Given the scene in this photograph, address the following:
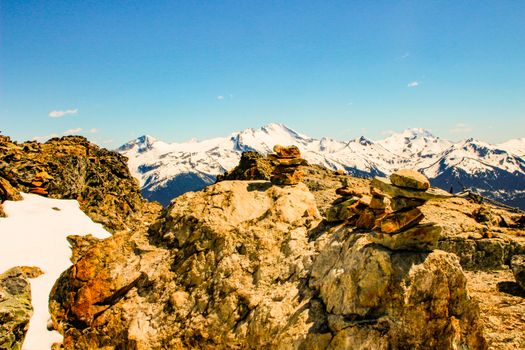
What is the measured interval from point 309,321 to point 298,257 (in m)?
5.73

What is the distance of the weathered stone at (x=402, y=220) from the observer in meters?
18.7

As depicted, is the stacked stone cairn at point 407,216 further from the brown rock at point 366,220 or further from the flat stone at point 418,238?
the brown rock at point 366,220

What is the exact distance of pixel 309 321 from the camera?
19.2 metres

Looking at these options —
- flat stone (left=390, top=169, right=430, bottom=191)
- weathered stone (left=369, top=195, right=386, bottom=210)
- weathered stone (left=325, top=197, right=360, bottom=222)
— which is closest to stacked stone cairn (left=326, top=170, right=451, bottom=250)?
flat stone (left=390, top=169, right=430, bottom=191)

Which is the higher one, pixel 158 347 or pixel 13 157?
pixel 13 157

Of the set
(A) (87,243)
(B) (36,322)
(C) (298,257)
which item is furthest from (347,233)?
(A) (87,243)

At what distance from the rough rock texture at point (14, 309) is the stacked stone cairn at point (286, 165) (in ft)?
76.7

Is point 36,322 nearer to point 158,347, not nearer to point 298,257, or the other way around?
point 158,347

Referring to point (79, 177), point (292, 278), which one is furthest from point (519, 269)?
point (79, 177)

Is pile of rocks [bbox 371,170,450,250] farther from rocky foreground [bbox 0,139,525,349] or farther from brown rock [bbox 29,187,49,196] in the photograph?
brown rock [bbox 29,187,49,196]

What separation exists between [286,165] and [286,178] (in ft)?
4.29

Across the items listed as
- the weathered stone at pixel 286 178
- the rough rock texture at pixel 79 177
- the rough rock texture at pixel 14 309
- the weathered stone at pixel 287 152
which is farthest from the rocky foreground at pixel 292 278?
the rough rock texture at pixel 79 177

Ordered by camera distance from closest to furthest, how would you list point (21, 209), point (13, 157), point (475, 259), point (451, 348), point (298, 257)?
1. point (451, 348)
2. point (298, 257)
3. point (475, 259)
4. point (21, 209)
5. point (13, 157)

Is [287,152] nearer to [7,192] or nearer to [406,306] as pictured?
[406,306]
